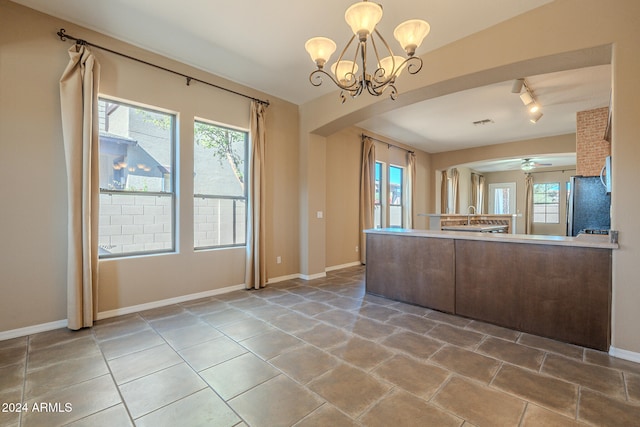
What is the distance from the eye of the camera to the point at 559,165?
33.0 feet

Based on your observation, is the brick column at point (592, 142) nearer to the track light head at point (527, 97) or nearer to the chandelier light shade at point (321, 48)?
the track light head at point (527, 97)

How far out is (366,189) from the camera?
20.9 ft

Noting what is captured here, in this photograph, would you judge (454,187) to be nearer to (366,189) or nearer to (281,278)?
(366,189)

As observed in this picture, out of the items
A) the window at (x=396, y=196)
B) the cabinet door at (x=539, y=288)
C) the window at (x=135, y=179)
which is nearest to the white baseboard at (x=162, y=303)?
the window at (x=135, y=179)

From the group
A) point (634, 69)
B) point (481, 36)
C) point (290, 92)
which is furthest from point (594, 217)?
point (290, 92)

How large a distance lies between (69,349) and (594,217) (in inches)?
265

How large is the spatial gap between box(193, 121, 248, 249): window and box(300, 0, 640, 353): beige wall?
3.14 meters

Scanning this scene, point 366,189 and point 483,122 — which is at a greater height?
point 483,122

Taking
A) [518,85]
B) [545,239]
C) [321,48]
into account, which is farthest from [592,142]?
[321,48]

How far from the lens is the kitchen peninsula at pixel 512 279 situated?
8.19 ft

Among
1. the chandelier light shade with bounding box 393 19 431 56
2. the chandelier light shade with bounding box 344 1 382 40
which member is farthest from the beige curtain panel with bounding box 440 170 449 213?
the chandelier light shade with bounding box 344 1 382 40

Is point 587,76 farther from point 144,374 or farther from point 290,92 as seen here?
point 144,374

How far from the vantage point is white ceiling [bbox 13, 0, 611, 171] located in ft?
8.78

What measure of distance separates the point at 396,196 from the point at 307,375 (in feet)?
20.7
